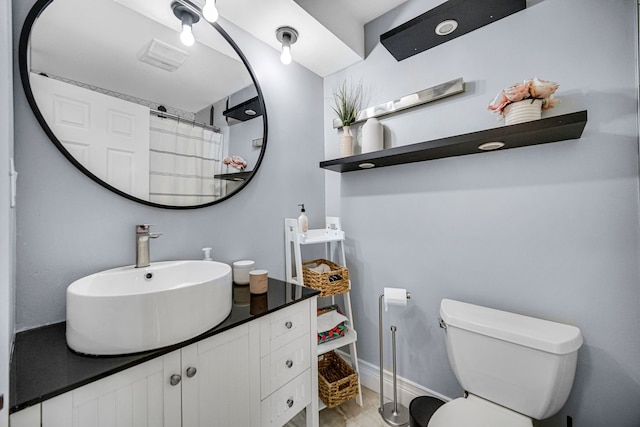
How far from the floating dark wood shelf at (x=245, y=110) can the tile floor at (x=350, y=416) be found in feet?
5.93

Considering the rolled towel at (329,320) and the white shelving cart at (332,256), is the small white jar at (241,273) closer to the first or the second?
the white shelving cart at (332,256)

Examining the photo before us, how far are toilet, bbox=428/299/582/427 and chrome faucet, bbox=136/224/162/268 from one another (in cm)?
137

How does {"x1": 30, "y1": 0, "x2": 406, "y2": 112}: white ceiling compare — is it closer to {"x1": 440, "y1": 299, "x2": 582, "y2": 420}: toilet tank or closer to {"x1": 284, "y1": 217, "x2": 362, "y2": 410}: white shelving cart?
{"x1": 284, "y1": 217, "x2": 362, "y2": 410}: white shelving cart

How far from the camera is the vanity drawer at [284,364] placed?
3.52ft

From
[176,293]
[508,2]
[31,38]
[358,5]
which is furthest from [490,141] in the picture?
[31,38]

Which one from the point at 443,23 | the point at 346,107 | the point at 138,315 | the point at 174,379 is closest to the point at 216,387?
the point at 174,379

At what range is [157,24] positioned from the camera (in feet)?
3.97

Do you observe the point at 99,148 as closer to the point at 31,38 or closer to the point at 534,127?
the point at 31,38

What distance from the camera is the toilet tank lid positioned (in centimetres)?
99

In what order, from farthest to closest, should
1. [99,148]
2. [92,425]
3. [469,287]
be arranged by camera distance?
[469,287]
[99,148]
[92,425]

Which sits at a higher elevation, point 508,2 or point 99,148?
point 508,2

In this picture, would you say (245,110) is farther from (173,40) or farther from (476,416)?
(476,416)

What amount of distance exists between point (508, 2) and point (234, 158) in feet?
5.13

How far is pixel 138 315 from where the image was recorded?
75cm
